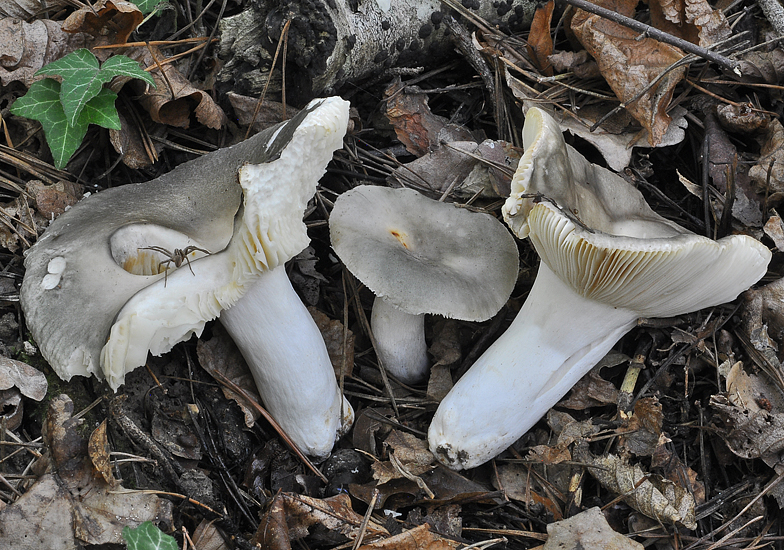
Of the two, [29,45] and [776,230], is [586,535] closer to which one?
[776,230]

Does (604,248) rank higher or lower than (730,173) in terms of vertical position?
higher

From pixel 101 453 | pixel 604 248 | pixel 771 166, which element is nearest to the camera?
pixel 604 248

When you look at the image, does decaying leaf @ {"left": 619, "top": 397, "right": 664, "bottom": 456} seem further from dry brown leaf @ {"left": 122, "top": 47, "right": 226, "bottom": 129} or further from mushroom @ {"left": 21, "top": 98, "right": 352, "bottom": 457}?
dry brown leaf @ {"left": 122, "top": 47, "right": 226, "bottom": 129}

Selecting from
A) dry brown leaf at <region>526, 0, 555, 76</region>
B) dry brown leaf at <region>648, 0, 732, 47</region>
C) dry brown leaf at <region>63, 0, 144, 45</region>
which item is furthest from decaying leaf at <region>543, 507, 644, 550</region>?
dry brown leaf at <region>63, 0, 144, 45</region>

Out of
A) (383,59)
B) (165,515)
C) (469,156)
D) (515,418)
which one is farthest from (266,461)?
(383,59)

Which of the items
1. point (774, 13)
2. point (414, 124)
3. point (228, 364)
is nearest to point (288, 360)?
point (228, 364)

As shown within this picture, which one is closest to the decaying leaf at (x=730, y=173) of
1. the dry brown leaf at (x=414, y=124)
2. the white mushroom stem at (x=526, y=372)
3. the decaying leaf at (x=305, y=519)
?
the white mushroom stem at (x=526, y=372)

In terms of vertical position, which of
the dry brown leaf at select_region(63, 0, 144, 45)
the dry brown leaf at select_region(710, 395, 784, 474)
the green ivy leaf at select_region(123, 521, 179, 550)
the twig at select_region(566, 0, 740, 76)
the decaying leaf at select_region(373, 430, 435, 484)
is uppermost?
the twig at select_region(566, 0, 740, 76)
